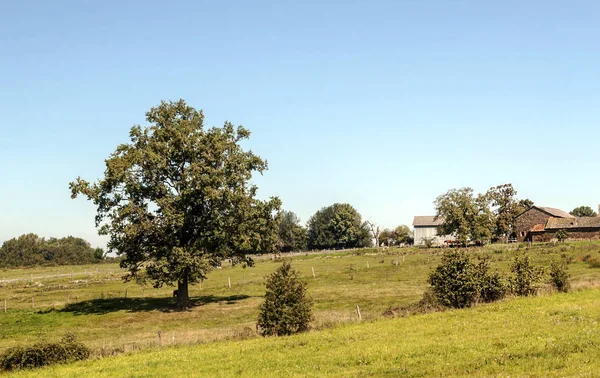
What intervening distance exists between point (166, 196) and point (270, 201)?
10.5m

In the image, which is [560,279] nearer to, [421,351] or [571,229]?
[421,351]

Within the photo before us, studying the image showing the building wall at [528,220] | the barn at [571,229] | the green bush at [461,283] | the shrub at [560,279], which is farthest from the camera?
the building wall at [528,220]

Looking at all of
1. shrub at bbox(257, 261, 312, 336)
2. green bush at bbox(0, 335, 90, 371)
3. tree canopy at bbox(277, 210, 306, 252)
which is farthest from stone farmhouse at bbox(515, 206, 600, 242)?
green bush at bbox(0, 335, 90, 371)

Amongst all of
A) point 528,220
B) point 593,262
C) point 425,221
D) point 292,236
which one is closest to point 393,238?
point 425,221

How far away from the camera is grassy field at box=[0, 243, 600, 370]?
3622cm

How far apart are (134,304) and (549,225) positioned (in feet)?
319

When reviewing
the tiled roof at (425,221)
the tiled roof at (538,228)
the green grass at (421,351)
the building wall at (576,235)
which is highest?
the tiled roof at (425,221)

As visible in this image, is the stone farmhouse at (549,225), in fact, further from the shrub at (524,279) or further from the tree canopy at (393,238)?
the shrub at (524,279)

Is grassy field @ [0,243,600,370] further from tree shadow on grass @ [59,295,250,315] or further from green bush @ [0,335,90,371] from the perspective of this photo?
green bush @ [0,335,90,371]

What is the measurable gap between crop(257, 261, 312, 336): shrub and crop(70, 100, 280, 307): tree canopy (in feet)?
62.8

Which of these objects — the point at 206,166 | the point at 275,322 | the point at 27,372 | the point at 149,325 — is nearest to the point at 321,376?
the point at 275,322

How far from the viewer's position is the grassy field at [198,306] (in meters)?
36.2

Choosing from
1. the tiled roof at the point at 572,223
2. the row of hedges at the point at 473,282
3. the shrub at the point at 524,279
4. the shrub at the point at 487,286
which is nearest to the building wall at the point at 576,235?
the tiled roof at the point at 572,223

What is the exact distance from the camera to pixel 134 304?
177ft
